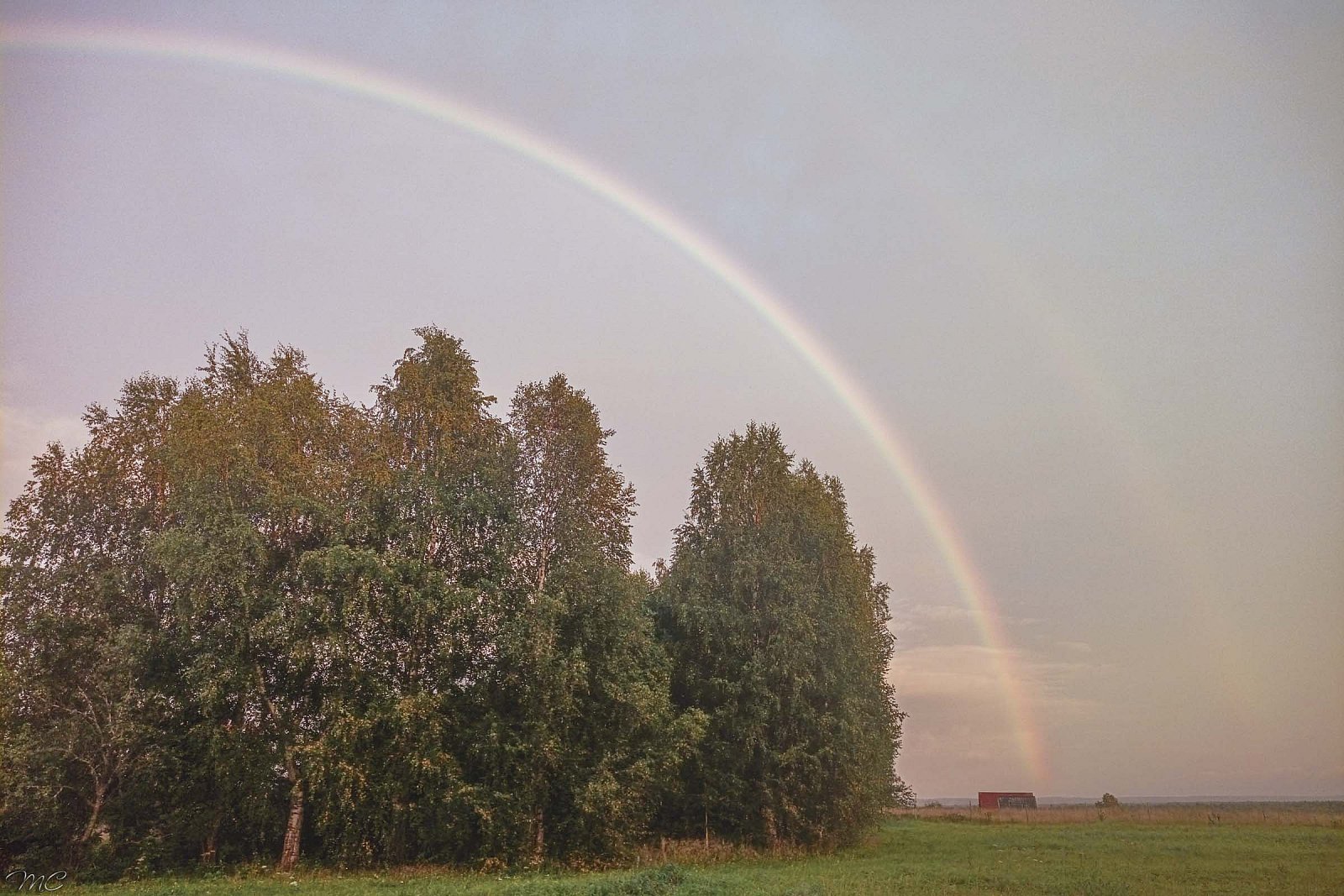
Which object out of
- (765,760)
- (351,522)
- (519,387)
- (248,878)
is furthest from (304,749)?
(765,760)

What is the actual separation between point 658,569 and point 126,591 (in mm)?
24150

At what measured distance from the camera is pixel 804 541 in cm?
3925

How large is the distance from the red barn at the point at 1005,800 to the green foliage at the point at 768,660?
209 ft

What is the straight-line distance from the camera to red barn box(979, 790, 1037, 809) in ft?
310

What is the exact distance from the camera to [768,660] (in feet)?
115

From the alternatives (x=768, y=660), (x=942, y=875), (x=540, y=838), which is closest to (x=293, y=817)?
(x=540, y=838)

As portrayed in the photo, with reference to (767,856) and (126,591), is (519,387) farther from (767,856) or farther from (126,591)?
(767,856)

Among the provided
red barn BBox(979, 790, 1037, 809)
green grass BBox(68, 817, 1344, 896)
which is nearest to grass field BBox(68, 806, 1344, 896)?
green grass BBox(68, 817, 1344, 896)

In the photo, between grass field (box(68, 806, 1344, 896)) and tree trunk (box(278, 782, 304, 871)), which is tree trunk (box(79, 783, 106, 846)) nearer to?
grass field (box(68, 806, 1344, 896))

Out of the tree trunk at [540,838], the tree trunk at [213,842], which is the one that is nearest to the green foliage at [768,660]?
the tree trunk at [540,838]

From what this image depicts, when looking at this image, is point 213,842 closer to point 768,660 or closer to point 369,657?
point 369,657

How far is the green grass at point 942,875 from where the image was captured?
21172 millimetres

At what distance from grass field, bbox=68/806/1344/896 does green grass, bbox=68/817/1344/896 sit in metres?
0.06

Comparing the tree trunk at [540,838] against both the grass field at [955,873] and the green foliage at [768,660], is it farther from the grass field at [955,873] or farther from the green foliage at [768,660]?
the green foliage at [768,660]
